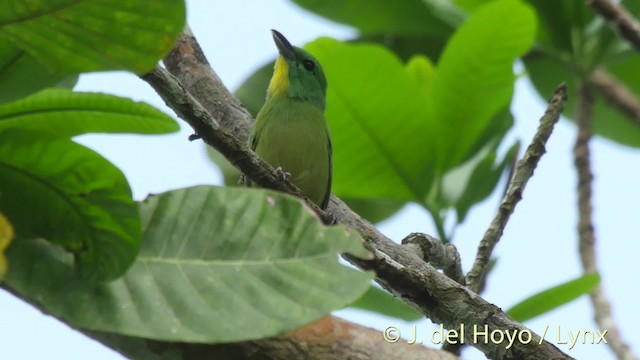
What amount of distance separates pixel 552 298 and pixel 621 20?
1.42m

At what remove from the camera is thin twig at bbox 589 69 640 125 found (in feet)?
17.8

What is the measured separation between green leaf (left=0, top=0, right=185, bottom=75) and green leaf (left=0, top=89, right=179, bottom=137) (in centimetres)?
17

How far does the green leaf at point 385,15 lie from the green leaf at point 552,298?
2322mm

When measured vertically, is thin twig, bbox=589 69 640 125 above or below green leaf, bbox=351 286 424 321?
above

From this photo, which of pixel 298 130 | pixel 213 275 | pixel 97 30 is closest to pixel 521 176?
pixel 298 130

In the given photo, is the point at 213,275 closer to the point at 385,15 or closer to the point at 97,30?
the point at 97,30

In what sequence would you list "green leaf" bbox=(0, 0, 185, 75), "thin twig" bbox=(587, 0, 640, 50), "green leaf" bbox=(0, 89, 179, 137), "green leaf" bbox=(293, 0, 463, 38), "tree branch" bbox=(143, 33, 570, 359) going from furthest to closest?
"green leaf" bbox=(293, 0, 463, 38), "thin twig" bbox=(587, 0, 640, 50), "tree branch" bbox=(143, 33, 570, 359), "green leaf" bbox=(0, 89, 179, 137), "green leaf" bbox=(0, 0, 185, 75)

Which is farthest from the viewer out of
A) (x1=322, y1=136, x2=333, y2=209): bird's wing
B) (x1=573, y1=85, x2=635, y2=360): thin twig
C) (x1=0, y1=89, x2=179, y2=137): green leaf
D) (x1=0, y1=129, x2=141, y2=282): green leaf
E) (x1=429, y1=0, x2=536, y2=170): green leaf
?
(x1=429, y1=0, x2=536, y2=170): green leaf

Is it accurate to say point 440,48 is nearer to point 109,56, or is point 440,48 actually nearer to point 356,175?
point 356,175

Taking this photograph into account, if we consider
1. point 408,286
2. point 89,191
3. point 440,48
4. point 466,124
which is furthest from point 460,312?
point 440,48

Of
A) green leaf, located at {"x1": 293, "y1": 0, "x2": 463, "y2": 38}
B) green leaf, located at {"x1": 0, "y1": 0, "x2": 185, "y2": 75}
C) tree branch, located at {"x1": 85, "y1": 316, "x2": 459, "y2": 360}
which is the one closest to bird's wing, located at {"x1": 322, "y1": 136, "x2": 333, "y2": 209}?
green leaf, located at {"x1": 293, "y1": 0, "x2": 463, "y2": 38}

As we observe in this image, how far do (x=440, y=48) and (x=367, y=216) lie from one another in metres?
1.25

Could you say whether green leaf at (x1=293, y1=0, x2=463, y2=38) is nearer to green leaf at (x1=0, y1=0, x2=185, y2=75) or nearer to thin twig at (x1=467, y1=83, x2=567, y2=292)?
thin twig at (x1=467, y1=83, x2=567, y2=292)

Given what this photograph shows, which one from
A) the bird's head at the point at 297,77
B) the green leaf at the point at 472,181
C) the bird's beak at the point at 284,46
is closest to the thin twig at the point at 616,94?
the green leaf at the point at 472,181
